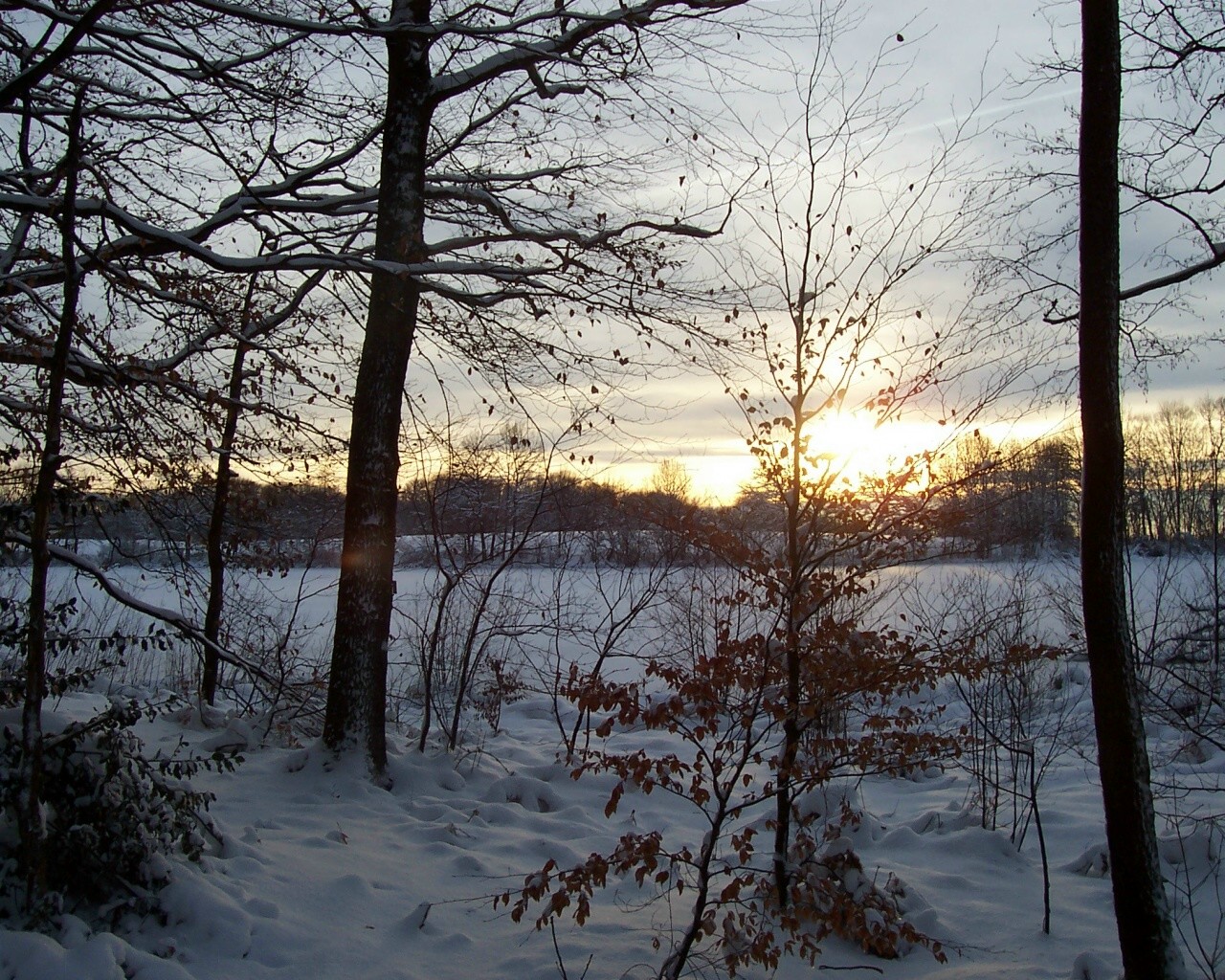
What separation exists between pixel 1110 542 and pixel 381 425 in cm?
516

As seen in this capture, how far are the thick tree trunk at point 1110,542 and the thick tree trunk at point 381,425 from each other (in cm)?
476

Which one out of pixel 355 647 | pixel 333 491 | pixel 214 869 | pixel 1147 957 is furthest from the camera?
pixel 333 491

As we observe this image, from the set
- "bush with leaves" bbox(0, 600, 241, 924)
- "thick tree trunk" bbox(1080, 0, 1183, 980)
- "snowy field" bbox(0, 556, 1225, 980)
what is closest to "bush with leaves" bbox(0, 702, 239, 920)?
"bush with leaves" bbox(0, 600, 241, 924)

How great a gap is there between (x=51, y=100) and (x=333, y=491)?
446 cm

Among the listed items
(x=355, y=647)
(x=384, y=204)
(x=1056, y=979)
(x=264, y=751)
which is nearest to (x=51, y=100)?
(x=384, y=204)

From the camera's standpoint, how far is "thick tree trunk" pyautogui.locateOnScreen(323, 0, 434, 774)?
6.77 metres

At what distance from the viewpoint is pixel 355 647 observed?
6781 millimetres

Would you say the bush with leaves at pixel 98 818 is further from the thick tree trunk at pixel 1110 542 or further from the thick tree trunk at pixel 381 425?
the thick tree trunk at pixel 1110 542

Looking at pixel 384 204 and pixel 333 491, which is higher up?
pixel 384 204

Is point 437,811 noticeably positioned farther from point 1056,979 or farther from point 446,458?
point 1056,979

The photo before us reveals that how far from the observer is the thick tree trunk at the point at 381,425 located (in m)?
6.77

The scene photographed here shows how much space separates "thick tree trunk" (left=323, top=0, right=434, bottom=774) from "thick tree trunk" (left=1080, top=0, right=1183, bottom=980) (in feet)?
15.6

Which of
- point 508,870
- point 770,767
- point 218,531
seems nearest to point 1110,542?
point 770,767

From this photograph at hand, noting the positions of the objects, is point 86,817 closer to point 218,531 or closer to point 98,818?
point 98,818
